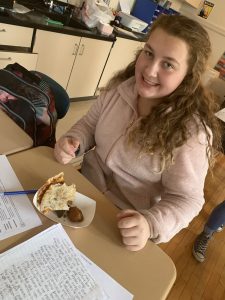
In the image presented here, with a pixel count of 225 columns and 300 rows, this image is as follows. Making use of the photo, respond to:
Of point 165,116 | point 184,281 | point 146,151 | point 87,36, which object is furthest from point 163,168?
point 87,36

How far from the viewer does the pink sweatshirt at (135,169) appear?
0.90m

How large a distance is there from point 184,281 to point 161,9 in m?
3.16

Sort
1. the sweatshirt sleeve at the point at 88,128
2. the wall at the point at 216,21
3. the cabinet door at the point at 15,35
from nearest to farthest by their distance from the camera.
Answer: the sweatshirt sleeve at the point at 88,128
the cabinet door at the point at 15,35
the wall at the point at 216,21

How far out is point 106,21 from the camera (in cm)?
294

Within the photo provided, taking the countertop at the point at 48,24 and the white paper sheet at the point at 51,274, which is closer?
the white paper sheet at the point at 51,274

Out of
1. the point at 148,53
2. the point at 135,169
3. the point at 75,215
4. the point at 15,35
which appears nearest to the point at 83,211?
the point at 75,215

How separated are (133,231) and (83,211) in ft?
0.54

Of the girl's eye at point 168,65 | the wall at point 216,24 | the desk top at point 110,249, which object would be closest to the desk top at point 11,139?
the desk top at point 110,249

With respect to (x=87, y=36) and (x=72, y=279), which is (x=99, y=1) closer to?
(x=87, y=36)

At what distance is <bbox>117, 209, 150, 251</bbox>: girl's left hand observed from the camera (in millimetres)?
776

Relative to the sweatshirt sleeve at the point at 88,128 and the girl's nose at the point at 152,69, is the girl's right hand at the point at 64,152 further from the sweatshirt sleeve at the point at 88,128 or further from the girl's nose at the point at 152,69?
the girl's nose at the point at 152,69

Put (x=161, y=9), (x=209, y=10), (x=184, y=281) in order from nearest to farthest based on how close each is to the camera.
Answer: (x=184, y=281)
(x=161, y=9)
(x=209, y=10)

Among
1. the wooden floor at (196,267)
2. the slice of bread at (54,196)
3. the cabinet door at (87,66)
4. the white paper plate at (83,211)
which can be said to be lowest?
the wooden floor at (196,267)

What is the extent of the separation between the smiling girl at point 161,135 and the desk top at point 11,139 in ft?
0.40
